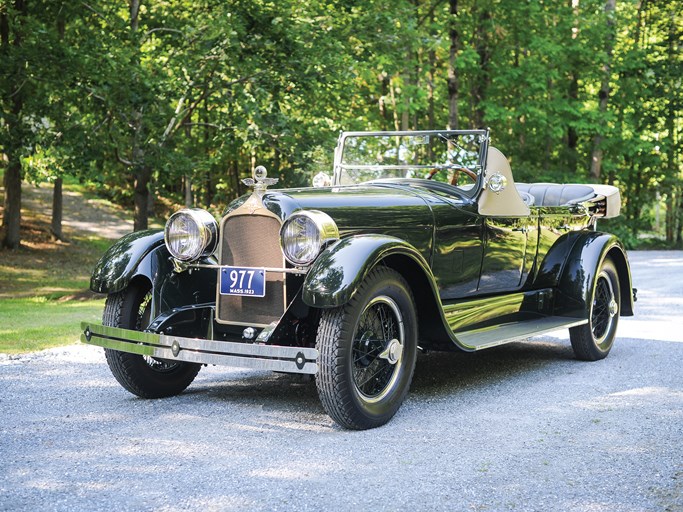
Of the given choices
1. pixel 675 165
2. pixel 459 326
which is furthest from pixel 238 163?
pixel 459 326

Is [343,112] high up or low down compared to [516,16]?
down

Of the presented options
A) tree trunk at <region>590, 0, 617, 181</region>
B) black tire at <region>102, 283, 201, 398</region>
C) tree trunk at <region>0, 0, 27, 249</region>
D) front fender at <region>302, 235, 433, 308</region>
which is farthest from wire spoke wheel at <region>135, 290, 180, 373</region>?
tree trunk at <region>590, 0, 617, 181</region>

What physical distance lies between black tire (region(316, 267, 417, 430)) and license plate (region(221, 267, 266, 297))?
589 millimetres

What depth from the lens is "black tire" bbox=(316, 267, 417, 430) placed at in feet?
14.6

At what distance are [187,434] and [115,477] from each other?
0.82 meters

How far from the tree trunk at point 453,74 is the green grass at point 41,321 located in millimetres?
11493

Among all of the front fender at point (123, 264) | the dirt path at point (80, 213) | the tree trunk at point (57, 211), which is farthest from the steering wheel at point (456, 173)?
the dirt path at point (80, 213)

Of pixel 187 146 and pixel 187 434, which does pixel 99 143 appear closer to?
pixel 187 146

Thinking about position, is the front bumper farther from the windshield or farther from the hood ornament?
the windshield

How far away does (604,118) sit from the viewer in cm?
2459

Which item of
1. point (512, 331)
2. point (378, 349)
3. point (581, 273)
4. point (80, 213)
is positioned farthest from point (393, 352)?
point (80, 213)

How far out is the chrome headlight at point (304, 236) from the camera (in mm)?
4742

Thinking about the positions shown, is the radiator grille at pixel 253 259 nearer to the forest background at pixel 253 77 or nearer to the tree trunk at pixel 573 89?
the forest background at pixel 253 77

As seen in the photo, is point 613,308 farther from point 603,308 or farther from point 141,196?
point 141,196
